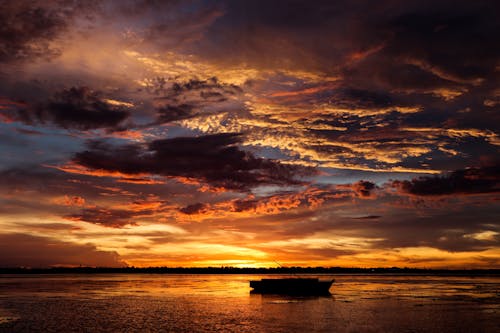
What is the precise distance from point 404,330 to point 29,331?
110 ft

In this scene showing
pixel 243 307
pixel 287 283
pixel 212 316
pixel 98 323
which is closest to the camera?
pixel 98 323

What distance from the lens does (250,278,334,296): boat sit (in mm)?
90750

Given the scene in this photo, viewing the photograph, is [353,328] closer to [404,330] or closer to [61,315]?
[404,330]

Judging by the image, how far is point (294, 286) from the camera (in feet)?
302

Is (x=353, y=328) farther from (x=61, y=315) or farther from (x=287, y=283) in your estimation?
(x=287, y=283)

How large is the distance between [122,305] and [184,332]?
1143 inches

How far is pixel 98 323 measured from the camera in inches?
1859

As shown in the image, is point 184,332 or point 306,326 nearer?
point 184,332

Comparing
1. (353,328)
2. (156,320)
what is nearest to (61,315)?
(156,320)

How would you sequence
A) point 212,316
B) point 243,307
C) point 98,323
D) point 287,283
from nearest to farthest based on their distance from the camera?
point 98,323 < point 212,316 < point 243,307 < point 287,283

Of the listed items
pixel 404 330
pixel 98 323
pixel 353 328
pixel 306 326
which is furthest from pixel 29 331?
pixel 404 330

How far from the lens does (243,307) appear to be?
6431 centimetres

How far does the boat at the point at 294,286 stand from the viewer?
90.8 m

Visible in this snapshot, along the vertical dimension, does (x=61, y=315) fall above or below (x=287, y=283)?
below
